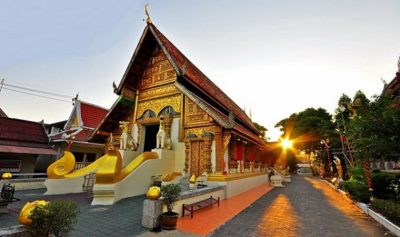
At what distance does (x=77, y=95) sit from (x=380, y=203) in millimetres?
20424

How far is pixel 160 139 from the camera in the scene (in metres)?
10.6

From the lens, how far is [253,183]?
1419cm

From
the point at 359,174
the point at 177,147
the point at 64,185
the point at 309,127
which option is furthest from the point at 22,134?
the point at 309,127

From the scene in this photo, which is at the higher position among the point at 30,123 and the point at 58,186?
the point at 30,123

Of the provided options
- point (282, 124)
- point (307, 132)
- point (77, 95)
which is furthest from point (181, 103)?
point (282, 124)

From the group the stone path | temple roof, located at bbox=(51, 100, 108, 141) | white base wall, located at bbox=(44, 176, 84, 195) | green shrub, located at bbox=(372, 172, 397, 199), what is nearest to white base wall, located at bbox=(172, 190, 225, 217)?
the stone path

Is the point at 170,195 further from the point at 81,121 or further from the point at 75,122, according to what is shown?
the point at 75,122

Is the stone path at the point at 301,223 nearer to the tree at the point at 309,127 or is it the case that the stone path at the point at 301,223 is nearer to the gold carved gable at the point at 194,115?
the gold carved gable at the point at 194,115

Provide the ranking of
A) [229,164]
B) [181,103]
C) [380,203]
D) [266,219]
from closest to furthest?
1. [266,219]
2. [380,203]
3. [229,164]
4. [181,103]

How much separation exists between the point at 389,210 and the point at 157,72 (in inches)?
487

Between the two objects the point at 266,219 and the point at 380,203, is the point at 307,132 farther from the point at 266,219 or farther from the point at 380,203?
the point at 266,219

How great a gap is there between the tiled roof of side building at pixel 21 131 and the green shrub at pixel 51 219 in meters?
13.5

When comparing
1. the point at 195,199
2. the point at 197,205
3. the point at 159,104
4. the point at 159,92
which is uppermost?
the point at 159,92

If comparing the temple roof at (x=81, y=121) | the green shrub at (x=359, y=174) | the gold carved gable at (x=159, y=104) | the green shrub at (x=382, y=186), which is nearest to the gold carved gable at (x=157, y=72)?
the gold carved gable at (x=159, y=104)
